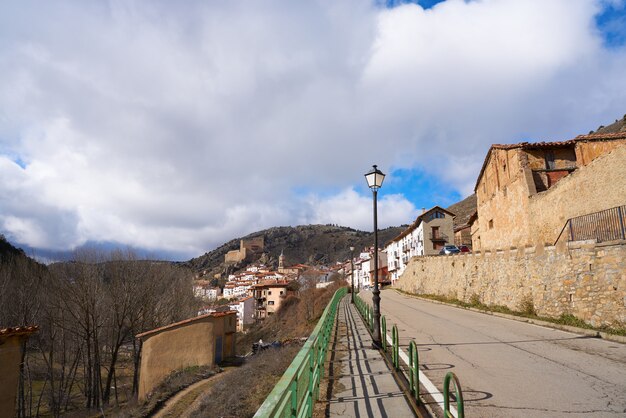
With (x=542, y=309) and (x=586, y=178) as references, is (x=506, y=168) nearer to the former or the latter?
(x=586, y=178)

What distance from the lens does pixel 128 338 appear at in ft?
95.1

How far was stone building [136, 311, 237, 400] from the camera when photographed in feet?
76.0

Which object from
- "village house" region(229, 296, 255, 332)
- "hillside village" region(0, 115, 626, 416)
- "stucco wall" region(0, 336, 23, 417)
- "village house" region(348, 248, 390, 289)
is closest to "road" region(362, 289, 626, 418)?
"hillside village" region(0, 115, 626, 416)

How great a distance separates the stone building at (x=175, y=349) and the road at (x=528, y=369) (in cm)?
1723

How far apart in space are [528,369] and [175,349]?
22596 millimetres

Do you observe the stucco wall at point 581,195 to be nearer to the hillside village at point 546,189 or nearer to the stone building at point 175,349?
the hillside village at point 546,189

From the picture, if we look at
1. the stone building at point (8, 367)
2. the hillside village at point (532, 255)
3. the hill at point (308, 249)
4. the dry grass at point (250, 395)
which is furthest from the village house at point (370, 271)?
the hill at point (308, 249)

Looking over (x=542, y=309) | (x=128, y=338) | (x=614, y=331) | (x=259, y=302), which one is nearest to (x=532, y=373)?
(x=614, y=331)

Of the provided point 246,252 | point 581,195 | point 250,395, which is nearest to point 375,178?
point 250,395

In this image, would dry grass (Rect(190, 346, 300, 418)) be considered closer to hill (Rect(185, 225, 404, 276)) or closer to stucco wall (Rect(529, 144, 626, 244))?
stucco wall (Rect(529, 144, 626, 244))

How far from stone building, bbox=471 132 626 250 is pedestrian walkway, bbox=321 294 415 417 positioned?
12.4m

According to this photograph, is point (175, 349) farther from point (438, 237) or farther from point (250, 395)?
point (438, 237)

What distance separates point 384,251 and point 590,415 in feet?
287

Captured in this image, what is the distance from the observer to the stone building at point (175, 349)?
2317 centimetres
